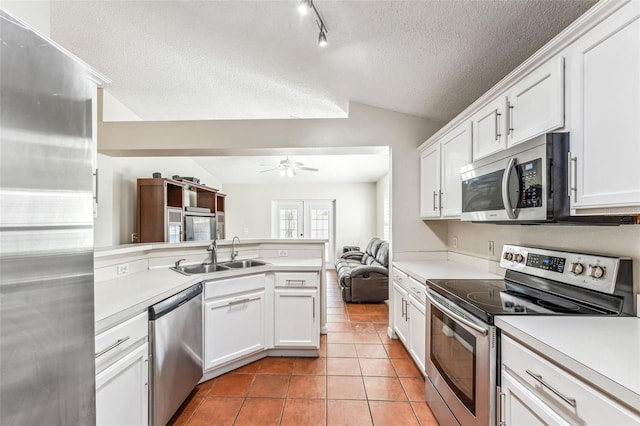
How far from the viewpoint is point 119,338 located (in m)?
1.34

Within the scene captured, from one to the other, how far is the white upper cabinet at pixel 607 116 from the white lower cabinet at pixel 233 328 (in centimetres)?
230

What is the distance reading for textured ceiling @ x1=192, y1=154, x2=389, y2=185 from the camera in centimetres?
598

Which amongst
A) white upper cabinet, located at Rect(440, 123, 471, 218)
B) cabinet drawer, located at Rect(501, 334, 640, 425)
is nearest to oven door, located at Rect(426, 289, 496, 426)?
cabinet drawer, located at Rect(501, 334, 640, 425)

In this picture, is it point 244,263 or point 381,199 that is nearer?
point 244,263

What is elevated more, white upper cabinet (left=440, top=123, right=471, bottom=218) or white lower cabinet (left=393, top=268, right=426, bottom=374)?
white upper cabinet (left=440, top=123, right=471, bottom=218)

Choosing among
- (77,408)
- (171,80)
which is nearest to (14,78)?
(77,408)

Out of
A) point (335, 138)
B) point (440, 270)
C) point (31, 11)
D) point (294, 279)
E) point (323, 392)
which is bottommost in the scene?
point (323, 392)

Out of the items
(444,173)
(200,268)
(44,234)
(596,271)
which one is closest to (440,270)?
(444,173)

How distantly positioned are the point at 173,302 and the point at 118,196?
3185mm

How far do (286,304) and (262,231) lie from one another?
5.38 meters

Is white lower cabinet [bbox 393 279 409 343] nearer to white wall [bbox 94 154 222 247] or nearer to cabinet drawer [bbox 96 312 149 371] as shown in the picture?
cabinet drawer [bbox 96 312 149 371]

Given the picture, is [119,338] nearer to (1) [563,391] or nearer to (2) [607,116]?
(1) [563,391]

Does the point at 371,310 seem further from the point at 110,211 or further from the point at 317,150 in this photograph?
the point at 110,211

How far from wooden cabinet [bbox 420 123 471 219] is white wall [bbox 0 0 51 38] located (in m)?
2.62
